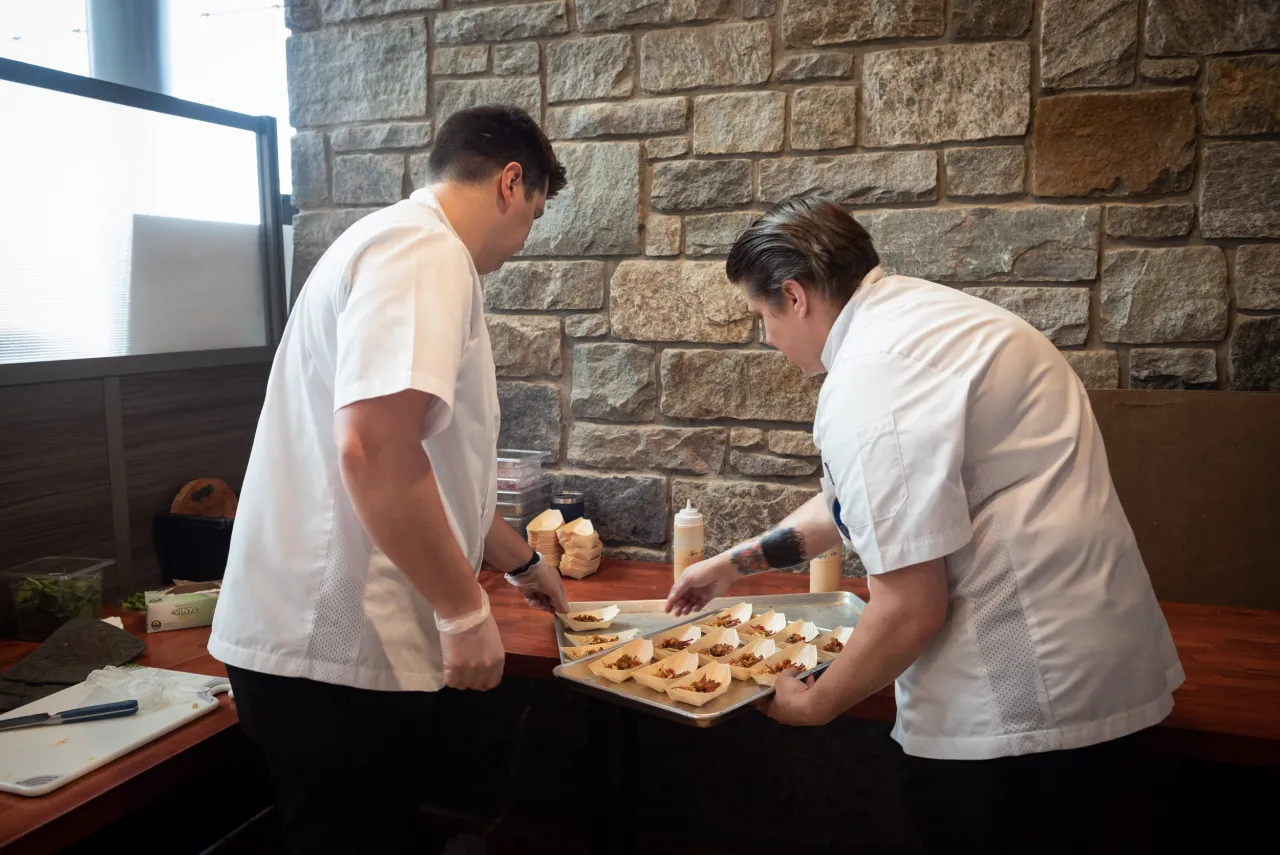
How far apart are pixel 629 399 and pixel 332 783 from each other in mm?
1277

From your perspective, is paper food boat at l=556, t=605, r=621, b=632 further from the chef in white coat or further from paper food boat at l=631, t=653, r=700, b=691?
the chef in white coat

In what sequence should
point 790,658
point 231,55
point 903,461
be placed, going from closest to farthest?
point 903,461 → point 790,658 → point 231,55

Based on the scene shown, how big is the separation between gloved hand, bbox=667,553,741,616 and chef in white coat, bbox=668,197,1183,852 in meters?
0.56

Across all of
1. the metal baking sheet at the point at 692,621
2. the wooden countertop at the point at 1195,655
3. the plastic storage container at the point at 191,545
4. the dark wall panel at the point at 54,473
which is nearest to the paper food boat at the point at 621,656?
the metal baking sheet at the point at 692,621

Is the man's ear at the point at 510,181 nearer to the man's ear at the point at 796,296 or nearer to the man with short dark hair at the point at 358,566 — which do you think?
the man with short dark hair at the point at 358,566

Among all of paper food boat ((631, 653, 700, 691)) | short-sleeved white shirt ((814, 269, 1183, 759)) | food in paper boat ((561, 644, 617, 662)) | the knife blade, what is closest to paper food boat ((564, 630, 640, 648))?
food in paper boat ((561, 644, 617, 662))

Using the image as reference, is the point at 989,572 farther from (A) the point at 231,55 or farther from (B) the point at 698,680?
(A) the point at 231,55

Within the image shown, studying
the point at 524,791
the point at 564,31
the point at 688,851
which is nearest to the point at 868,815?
the point at 688,851

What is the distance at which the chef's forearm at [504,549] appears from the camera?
1.84m

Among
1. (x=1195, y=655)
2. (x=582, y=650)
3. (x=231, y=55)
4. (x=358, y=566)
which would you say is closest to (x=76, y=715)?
(x=358, y=566)

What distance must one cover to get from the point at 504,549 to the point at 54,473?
1.03 meters

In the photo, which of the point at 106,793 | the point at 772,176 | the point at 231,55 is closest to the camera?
the point at 106,793

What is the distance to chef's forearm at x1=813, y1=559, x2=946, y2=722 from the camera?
1246mm

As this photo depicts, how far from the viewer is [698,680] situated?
62.1 inches
